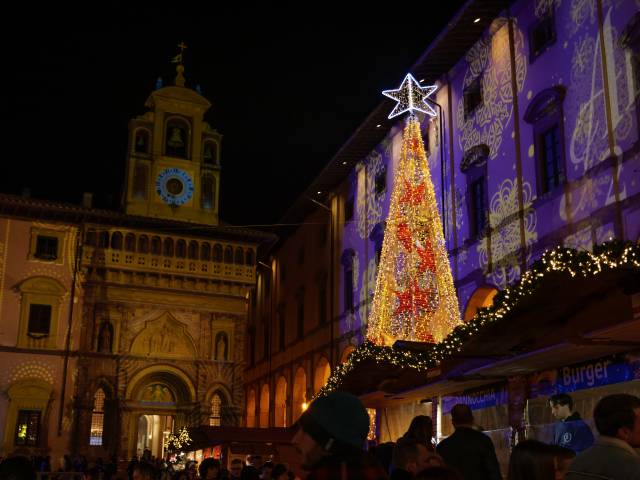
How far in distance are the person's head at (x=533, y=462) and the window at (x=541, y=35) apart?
16.4 m

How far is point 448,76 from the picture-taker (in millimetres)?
24656

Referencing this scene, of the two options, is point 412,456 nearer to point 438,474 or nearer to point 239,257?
point 438,474

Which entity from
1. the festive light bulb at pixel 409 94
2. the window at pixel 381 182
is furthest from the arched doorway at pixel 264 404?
the festive light bulb at pixel 409 94

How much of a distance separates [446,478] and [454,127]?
71.4 ft

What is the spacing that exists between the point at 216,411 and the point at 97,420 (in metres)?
5.55

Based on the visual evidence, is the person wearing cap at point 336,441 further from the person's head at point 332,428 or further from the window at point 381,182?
the window at point 381,182

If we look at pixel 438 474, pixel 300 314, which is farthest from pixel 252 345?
pixel 438 474

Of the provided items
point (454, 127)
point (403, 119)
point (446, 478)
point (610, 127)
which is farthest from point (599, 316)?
point (403, 119)

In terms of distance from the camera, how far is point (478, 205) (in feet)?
73.1

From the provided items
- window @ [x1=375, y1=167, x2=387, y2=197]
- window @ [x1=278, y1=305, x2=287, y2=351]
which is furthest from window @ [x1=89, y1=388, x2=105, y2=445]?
window @ [x1=375, y1=167, x2=387, y2=197]

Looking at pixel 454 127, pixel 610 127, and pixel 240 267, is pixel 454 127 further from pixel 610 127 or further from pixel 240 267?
pixel 240 267

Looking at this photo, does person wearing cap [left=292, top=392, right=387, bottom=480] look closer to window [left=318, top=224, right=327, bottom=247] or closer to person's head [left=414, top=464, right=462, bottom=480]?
person's head [left=414, top=464, right=462, bottom=480]

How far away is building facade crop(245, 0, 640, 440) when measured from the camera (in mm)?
16328

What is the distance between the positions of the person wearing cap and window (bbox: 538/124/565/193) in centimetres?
1652
